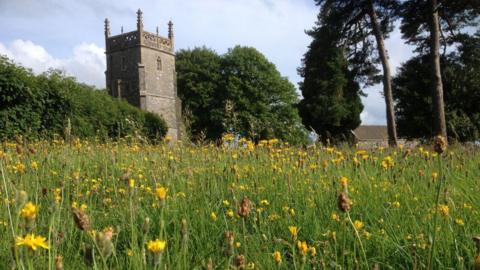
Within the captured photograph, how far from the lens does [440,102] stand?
12.4 metres

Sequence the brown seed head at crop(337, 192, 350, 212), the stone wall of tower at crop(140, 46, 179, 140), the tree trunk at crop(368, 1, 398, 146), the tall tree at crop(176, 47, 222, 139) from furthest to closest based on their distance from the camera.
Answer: the stone wall of tower at crop(140, 46, 179, 140), the tall tree at crop(176, 47, 222, 139), the tree trunk at crop(368, 1, 398, 146), the brown seed head at crop(337, 192, 350, 212)

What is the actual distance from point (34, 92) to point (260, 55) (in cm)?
3054

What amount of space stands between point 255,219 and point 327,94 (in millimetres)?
26779

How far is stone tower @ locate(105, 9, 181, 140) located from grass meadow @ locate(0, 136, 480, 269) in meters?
33.7

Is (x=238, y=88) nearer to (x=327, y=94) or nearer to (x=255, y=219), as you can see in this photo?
(x=327, y=94)

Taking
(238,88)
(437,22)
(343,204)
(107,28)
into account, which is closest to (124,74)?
(107,28)

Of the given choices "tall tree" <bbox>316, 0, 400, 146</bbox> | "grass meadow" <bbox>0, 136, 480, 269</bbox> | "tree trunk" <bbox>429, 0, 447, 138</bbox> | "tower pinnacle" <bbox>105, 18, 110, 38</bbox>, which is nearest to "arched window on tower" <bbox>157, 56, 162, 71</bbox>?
"tower pinnacle" <bbox>105, 18, 110, 38</bbox>

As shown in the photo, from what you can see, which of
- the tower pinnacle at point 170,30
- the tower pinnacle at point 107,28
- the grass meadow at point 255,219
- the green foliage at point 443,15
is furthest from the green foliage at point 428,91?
the tower pinnacle at point 107,28

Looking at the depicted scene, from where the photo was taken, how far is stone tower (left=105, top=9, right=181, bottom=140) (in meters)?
37.5

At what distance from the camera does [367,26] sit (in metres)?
16.0

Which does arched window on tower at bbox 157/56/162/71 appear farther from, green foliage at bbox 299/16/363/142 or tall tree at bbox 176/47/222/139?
green foliage at bbox 299/16/363/142

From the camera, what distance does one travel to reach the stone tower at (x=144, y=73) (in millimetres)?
37469

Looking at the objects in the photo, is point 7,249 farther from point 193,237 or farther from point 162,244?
point 162,244

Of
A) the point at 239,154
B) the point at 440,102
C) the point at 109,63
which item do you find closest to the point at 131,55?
the point at 109,63
